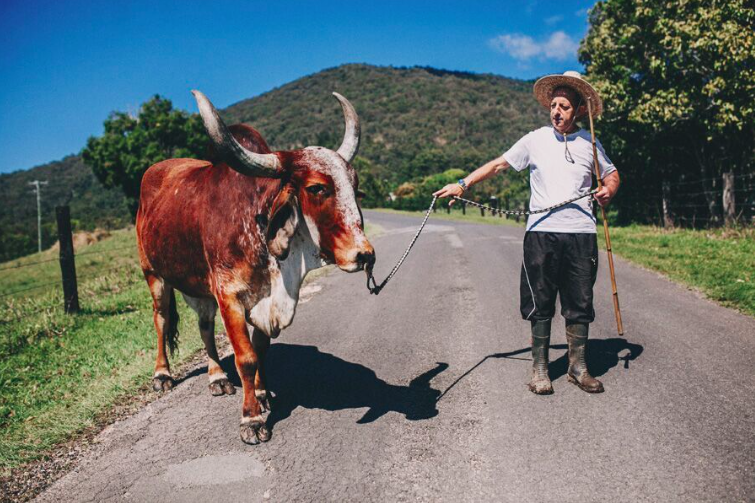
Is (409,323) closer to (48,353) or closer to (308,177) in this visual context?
(308,177)

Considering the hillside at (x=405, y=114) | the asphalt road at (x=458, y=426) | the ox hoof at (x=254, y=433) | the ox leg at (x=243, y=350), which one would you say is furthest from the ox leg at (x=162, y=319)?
the hillside at (x=405, y=114)

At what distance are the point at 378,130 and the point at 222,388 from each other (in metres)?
108

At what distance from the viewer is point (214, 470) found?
3.09 meters

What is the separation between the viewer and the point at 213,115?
2.93 metres

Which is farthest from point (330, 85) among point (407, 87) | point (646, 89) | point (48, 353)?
point (48, 353)

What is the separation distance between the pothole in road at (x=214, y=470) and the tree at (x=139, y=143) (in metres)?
48.3

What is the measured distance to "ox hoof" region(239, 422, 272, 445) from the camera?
11.1 feet

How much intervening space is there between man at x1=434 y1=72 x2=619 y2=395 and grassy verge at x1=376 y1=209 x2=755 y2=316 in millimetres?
3427

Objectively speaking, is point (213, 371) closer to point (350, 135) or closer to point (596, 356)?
point (350, 135)

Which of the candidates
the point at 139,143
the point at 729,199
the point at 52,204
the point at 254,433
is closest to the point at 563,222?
the point at 254,433

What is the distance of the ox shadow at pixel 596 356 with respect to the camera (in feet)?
14.3

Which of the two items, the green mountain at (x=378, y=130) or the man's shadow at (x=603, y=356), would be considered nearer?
the man's shadow at (x=603, y=356)

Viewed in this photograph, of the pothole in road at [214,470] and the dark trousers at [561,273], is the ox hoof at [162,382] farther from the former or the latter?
the dark trousers at [561,273]

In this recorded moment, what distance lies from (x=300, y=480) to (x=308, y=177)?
1821mm
